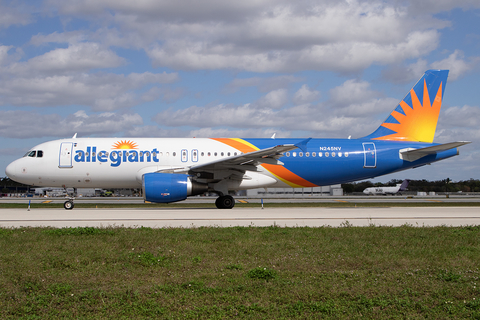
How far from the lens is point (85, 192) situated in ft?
274

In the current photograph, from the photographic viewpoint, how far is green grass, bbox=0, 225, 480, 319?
536cm

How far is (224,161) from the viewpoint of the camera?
68.0ft

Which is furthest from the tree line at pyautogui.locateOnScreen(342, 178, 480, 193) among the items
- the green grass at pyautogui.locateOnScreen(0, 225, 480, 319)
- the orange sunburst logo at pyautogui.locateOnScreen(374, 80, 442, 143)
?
the green grass at pyautogui.locateOnScreen(0, 225, 480, 319)

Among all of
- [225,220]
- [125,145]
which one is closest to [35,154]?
[125,145]

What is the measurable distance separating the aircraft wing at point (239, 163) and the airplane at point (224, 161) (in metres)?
0.05

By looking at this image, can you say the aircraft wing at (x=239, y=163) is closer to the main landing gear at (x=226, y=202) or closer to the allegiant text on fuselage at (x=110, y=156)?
the main landing gear at (x=226, y=202)

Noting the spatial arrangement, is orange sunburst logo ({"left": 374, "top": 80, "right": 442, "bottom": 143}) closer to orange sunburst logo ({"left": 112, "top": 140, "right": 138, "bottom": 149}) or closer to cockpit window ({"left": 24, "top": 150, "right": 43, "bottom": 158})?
orange sunburst logo ({"left": 112, "top": 140, "right": 138, "bottom": 149})

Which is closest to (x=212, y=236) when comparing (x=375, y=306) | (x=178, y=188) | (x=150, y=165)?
(x=375, y=306)

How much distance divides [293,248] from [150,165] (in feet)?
49.7

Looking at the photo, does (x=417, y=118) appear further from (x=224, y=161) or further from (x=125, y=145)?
(x=125, y=145)

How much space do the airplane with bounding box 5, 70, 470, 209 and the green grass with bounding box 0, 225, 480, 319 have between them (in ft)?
37.4

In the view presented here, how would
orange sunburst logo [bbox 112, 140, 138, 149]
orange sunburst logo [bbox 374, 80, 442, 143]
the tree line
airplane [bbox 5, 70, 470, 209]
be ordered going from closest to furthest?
1. airplane [bbox 5, 70, 470, 209]
2. orange sunburst logo [bbox 112, 140, 138, 149]
3. orange sunburst logo [bbox 374, 80, 442, 143]
4. the tree line

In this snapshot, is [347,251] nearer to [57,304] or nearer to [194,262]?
[194,262]

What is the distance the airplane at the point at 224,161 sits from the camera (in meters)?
21.9
